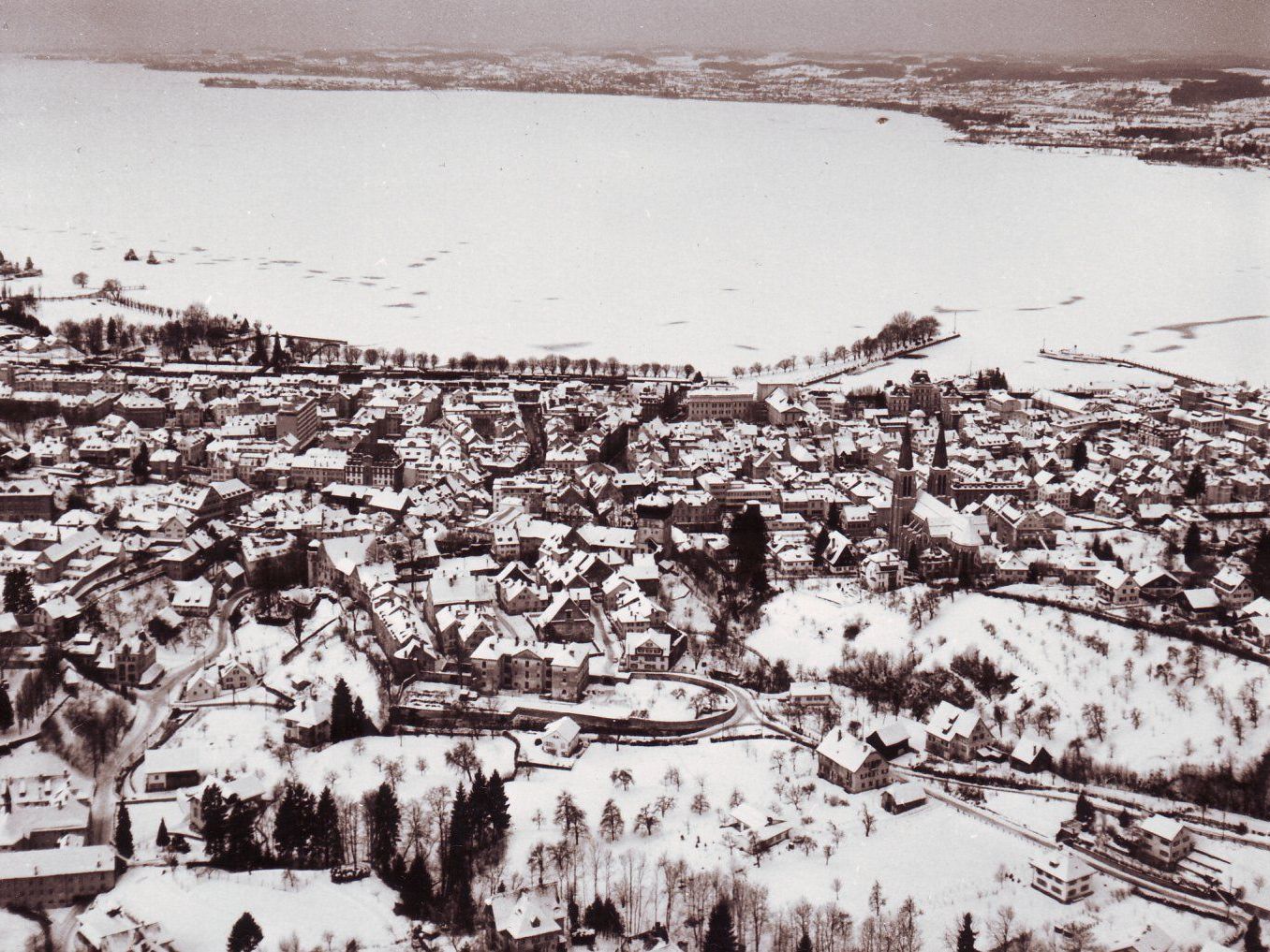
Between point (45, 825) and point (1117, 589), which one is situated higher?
point (1117, 589)

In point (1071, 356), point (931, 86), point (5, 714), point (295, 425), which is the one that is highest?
point (931, 86)

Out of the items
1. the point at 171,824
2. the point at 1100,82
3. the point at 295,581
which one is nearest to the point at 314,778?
the point at 171,824

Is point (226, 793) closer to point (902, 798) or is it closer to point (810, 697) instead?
point (810, 697)

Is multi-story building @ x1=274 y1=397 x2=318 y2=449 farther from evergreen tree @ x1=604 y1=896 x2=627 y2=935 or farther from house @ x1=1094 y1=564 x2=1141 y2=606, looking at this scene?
evergreen tree @ x1=604 y1=896 x2=627 y2=935

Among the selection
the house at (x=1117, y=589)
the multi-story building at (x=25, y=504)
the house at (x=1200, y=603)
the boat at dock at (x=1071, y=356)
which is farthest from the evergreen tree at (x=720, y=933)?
the boat at dock at (x=1071, y=356)

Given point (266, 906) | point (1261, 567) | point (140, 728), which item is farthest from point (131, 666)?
point (1261, 567)

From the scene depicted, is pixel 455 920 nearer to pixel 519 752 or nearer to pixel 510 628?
Result: pixel 519 752

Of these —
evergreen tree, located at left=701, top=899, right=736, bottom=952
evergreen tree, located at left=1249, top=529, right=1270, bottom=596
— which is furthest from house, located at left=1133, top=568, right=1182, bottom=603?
evergreen tree, located at left=701, top=899, right=736, bottom=952

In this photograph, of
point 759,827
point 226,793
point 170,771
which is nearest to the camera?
point 759,827
